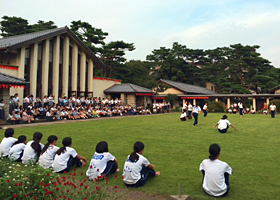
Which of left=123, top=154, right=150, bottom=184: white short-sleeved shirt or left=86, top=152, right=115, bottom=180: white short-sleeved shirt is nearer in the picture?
left=123, top=154, right=150, bottom=184: white short-sleeved shirt

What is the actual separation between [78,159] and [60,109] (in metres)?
15.5

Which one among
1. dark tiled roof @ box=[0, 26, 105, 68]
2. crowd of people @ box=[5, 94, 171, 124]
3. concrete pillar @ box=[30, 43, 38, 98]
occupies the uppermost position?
dark tiled roof @ box=[0, 26, 105, 68]

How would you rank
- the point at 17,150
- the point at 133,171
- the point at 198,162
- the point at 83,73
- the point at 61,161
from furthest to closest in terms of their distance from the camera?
the point at 83,73, the point at 17,150, the point at 198,162, the point at 61,161, the point at 133,171

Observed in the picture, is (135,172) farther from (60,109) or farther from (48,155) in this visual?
(60,109)

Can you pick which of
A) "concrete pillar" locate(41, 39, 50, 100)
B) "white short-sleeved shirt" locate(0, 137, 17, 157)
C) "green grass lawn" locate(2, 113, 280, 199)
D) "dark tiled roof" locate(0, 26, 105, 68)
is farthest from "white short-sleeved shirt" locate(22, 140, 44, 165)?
"concrete pillar" locate(41, 39, 50, 100)

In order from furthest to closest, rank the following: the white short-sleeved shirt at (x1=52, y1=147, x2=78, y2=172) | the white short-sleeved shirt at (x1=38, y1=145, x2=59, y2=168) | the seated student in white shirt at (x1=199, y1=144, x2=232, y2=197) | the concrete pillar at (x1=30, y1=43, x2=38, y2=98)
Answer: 1. the concrete pillar at (x1=30, y1=43, x2=38, y2=98)
2. the white short-sleeved shirt at (x1=38, y1=145, x2=59, y2=168)
3. the white short-sleeved shirt at (x1=52, y1=147, x2=78, y2=172)
4. the seated student in white shirt at (x1=199, y1=144, x2=232, y2=197)

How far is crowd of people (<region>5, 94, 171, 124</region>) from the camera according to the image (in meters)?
17.5

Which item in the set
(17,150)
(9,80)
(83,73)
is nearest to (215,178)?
(17,150)

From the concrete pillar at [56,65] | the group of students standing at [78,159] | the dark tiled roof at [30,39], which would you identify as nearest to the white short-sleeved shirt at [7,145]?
the group of students standing at [78,159]

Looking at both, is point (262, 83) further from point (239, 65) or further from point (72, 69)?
point (72, 69)

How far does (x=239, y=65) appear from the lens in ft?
144

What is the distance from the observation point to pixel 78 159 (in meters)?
6.10

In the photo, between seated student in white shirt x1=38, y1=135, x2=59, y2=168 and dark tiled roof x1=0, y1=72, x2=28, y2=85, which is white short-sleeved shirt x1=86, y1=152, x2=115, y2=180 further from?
dark tiled roof x1=0, y1=72, x2=28, y2=85

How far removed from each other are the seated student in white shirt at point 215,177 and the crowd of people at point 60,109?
51.3 feet
